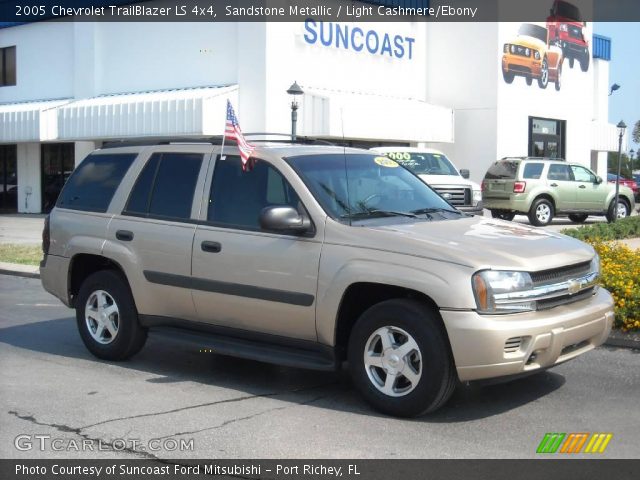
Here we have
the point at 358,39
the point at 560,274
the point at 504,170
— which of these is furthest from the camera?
the point at 358,39

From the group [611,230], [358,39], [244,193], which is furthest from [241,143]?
[358,39]

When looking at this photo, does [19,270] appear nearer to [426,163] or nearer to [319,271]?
[426,163]

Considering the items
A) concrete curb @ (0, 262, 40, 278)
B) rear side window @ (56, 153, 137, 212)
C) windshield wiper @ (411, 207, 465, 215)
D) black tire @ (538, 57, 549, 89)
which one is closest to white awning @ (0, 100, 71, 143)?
concrete curb @ (0, 262, 40, 278)

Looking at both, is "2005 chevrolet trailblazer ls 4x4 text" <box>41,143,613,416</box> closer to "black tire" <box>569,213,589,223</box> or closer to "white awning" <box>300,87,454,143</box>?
"white awning" <box>300,87,454,143</box>

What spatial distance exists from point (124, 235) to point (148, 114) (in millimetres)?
17137

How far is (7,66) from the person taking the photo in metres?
31.1

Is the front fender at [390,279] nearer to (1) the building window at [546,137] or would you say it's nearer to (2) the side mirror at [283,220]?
(2) the side mirror at [283,220]

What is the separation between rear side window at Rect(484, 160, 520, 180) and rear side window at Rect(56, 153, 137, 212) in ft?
51.2

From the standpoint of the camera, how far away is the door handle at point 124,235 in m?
7.35

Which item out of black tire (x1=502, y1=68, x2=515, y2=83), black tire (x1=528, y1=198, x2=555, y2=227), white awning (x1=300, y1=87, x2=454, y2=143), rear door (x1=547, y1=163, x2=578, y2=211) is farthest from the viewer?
black tire (x1=502, y1=68, x2=515, y2=83)

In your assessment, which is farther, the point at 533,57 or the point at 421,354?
the point at 533,57

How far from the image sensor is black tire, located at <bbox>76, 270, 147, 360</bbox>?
7.43 m

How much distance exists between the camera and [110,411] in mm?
6105
